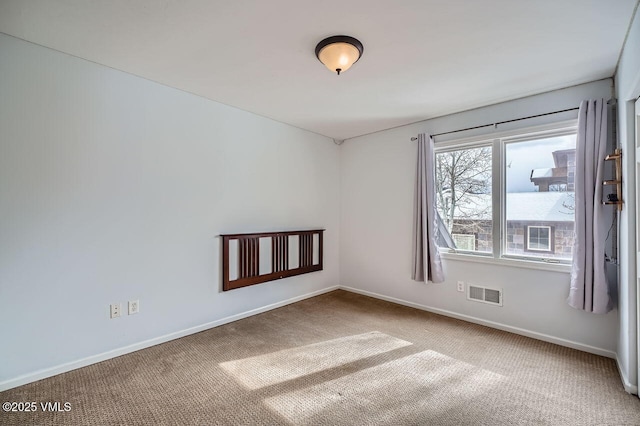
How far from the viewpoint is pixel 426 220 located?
3535mm

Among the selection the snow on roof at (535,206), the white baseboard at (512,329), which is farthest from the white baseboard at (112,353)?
the snow on roof at (535,206)

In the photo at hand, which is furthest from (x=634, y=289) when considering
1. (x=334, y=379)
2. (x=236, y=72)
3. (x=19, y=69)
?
(x=19, y=69)

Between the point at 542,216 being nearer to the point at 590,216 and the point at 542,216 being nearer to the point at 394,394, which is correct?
the point at 590,216

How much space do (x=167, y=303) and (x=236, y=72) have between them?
7.43 feet

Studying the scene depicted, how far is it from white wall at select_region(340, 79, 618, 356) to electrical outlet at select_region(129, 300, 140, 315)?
2929mm

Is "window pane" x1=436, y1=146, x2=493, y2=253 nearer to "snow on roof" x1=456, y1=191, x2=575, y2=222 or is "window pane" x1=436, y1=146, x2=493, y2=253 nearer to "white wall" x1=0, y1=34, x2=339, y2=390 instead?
"snow on roof" x1=456, y1=191, x2=575, y2=222

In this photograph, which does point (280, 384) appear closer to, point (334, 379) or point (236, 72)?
point (334, 379)

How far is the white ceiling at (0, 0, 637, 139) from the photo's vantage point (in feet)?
5.67

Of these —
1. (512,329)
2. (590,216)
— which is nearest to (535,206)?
(590,216)

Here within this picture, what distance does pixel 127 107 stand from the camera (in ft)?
8.36

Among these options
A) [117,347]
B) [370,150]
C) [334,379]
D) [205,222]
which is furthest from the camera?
[370,150]

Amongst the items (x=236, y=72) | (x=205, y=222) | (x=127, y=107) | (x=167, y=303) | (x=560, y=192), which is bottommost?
(x=167, y=303)

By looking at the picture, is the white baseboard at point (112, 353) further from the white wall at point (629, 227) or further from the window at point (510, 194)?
the white wall at point (629, 227)

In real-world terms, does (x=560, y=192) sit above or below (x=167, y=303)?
above
